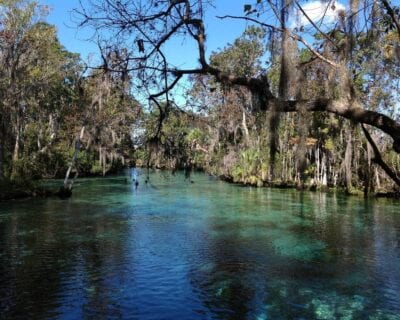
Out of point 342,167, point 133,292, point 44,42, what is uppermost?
point 44,42

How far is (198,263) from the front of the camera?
12.6 meters

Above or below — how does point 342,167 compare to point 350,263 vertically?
above

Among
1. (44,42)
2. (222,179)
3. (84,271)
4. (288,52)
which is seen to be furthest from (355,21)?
(222,179)

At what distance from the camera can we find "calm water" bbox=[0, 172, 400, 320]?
30.1 ft

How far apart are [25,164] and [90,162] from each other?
22.7m

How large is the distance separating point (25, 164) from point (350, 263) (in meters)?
22.5

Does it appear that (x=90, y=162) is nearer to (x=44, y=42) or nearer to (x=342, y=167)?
(x=44, y=42)

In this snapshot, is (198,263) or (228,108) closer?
(198,263)

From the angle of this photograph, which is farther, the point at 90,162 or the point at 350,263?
the point at 90,162

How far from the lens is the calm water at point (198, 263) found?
919 centimetres

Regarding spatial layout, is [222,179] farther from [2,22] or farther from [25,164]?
[2,22]

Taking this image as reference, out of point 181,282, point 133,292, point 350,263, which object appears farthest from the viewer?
point 350,263

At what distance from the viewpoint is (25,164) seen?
29.3 metres

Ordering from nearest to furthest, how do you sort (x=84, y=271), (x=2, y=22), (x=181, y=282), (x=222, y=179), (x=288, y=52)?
(x=288, y=52)
(x=181, y=282)
(x=84, y=271)
(x=2, y=22)
(x=222, y=179)
